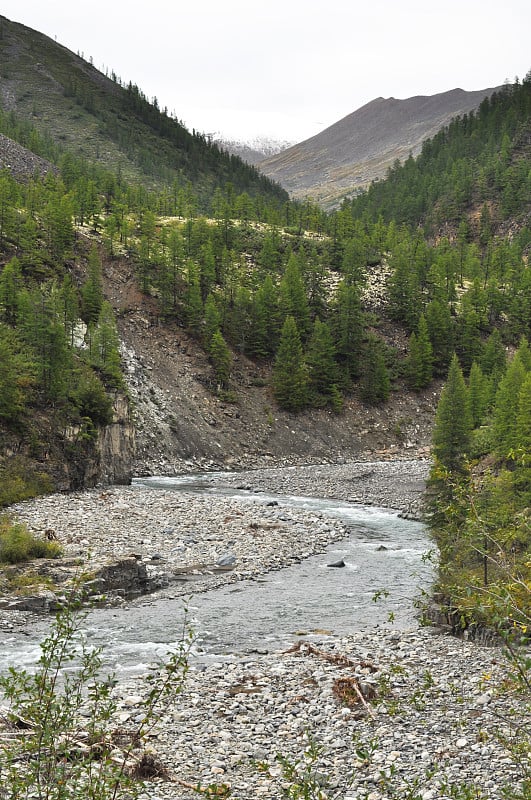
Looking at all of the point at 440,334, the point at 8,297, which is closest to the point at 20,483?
the point at 8,297

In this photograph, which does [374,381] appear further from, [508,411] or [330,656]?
[330,656]

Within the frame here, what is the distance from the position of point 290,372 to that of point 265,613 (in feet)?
180

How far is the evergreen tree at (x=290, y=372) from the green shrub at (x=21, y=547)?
49.2 m

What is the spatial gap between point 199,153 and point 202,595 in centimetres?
18583

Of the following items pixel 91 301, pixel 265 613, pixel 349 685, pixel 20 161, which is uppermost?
pixel 20 161

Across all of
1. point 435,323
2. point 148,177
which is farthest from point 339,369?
point 148,177

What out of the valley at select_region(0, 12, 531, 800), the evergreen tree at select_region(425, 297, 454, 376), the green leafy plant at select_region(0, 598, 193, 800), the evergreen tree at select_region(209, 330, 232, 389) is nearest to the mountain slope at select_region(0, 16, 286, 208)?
the valley at select_region(0, 12, 531, 800)

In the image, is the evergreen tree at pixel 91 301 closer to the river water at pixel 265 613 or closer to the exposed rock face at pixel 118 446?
the exposed rock face at pixel 118 446

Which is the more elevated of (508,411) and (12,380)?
(12,380)

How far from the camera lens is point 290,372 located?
248 feet

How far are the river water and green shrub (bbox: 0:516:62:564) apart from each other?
5.31 meters

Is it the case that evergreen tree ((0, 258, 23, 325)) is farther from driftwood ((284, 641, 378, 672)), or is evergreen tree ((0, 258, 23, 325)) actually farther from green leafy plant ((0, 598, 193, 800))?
green leafy plant ((0, 598, 193, 800))

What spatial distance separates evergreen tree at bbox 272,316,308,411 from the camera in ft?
244

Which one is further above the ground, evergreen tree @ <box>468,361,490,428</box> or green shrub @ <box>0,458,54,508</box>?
evergreen tree @ <box>468,361,490,428</box>
